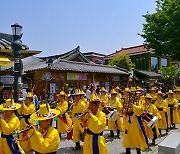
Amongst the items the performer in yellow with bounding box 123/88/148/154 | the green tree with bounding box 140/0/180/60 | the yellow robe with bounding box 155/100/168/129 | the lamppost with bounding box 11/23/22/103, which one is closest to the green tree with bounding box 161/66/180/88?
the green tree with bounding box 140/0/180/60

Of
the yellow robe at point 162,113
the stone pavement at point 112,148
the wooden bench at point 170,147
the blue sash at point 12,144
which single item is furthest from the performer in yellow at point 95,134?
the yellow robe at point 162,113

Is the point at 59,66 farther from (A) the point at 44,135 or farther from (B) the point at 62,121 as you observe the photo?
(A) the point at 44,135

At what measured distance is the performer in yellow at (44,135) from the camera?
13.0 ft

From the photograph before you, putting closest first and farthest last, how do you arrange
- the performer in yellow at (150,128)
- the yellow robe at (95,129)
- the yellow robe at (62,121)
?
the yellow robe at (95,129) < the performer in yellow at (150,128) < the yellow robe at (62,121)

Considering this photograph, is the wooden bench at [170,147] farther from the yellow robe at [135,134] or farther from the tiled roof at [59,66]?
the tiled roof at [59,66]

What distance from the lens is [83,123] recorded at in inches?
263

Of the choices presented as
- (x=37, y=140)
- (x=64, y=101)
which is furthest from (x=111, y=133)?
(x=37, y=140)

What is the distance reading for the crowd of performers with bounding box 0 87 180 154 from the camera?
4203 mm

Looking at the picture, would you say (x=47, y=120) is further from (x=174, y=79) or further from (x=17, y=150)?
(x=174, y=79)

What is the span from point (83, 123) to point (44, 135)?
262 centimetres

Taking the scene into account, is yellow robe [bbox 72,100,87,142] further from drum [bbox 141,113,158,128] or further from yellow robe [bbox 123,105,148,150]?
drum [bbox 141,113,158,128]

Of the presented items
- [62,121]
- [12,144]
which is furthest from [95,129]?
[62,121]

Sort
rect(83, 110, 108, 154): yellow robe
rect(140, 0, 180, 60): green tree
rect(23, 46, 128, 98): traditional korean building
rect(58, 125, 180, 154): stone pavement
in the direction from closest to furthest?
1. rect(83, 110, 108, 154): yellow robe
2. rect(58, 125, 180, 154): stone pavement
3. rect(23, 46, 128, 98): traditional korean building
4. rect(140, 0, 180, 60): green tree

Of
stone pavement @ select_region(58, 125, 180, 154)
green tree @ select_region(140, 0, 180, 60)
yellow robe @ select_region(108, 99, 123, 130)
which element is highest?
green tree @ select_region(140, 0, 180, 60)
